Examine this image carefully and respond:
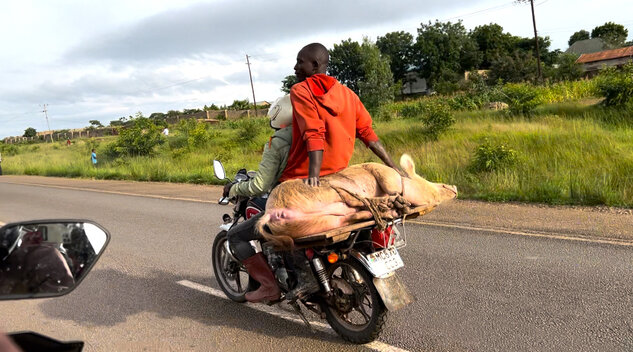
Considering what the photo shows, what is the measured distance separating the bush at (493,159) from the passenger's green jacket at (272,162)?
7.41m

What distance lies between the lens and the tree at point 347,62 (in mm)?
74894

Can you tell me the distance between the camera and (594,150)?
10.0 m

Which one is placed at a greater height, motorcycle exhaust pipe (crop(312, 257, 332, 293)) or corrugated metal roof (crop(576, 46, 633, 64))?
corrugated metal roof (crop(576, 46, 633, 64))

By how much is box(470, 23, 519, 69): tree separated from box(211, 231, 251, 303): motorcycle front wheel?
80.1 m

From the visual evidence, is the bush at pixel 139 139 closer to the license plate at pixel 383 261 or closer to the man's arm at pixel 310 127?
the man's arm at pixel 310 127

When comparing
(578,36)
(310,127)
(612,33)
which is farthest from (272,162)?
(578,36)

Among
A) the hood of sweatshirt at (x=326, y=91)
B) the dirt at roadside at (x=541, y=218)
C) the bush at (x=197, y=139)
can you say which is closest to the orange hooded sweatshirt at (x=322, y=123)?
the hood of sweatshirt at (x=326, y=91)

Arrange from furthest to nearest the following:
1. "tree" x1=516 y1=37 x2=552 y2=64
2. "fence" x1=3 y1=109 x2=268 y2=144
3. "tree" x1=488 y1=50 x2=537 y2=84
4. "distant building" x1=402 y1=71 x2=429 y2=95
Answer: "distant building" x1=402 y1=71 x2=429 y2=95, "tree" x1=516 y1=37 x2=552 y2=64, "fence" x1=3 y1=109 x2=268 y2=144, "tree" x1=488 y1=50 x2=537 y2=84

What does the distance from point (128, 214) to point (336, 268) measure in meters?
7.51

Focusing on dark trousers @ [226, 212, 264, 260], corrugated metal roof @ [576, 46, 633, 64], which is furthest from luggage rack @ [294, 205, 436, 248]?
corrugated metal roof @ [576, 46, 633, 64]

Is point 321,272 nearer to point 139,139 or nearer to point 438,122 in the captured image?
point 438,122

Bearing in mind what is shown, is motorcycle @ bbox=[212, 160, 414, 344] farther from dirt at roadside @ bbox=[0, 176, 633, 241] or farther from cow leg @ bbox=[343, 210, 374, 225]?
dirt at roadside @ bbox=[0, 176, 633, 241]

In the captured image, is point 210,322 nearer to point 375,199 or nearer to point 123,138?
point 375,199

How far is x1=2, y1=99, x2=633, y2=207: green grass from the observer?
27.0 feet
